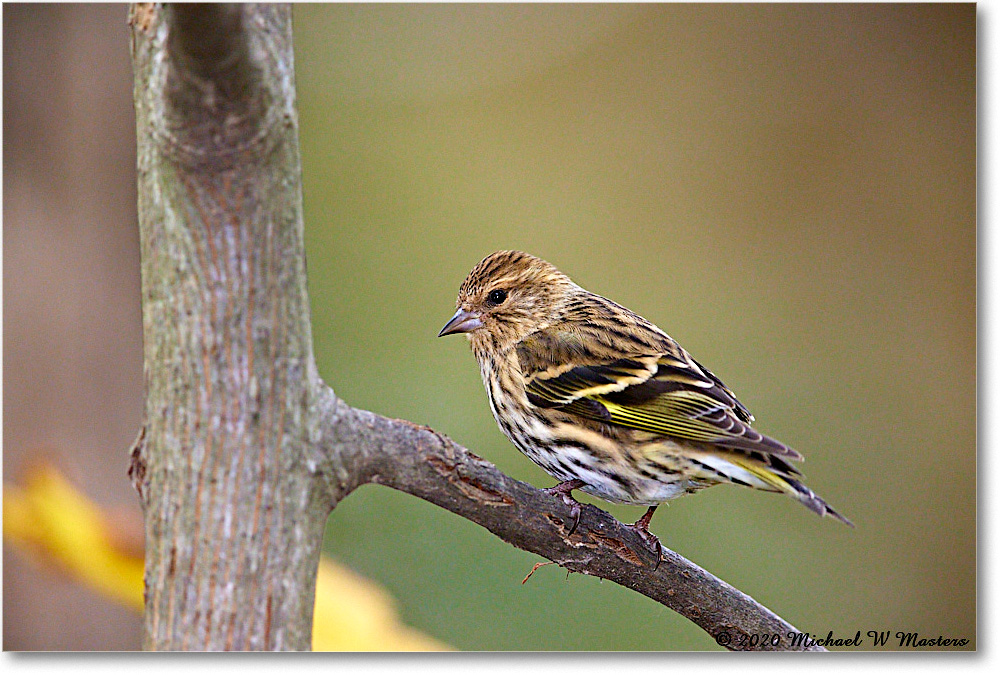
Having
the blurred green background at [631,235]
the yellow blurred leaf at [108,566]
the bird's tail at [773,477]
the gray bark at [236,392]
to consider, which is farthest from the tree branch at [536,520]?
the yellow blurred leaf at [108,566]

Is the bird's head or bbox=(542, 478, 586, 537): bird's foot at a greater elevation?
the bird's head

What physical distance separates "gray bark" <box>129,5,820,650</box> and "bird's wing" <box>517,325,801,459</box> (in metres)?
0.61

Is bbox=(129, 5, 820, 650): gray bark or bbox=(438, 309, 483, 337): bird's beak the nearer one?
bbox=(129, 5, 820, 650): gray bark

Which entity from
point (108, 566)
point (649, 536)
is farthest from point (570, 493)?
point (108, 566)

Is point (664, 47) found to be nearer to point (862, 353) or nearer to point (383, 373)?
point (862, 353)

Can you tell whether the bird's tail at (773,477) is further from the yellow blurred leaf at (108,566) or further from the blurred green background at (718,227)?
the yellow blurred leaf at (108,566)

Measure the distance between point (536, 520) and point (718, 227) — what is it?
135 centimetres

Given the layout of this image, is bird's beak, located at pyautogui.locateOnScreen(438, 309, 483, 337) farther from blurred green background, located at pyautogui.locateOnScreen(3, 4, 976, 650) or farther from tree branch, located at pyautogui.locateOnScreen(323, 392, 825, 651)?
tree branch, located at pyautogui.locateOnScreen(323, 392, 825, 651)

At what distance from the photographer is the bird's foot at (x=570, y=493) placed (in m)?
2.10

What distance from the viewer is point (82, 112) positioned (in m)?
2.76

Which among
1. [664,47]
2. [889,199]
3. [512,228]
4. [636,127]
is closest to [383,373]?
[512,228]

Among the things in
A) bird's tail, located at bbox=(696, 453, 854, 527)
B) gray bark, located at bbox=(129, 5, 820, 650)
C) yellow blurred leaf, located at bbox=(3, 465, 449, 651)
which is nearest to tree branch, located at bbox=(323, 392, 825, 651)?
gray bark, located at bbox=(129, 5, 820, 650)

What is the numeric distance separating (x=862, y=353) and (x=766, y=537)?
27.2 inches

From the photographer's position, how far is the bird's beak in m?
2.66
